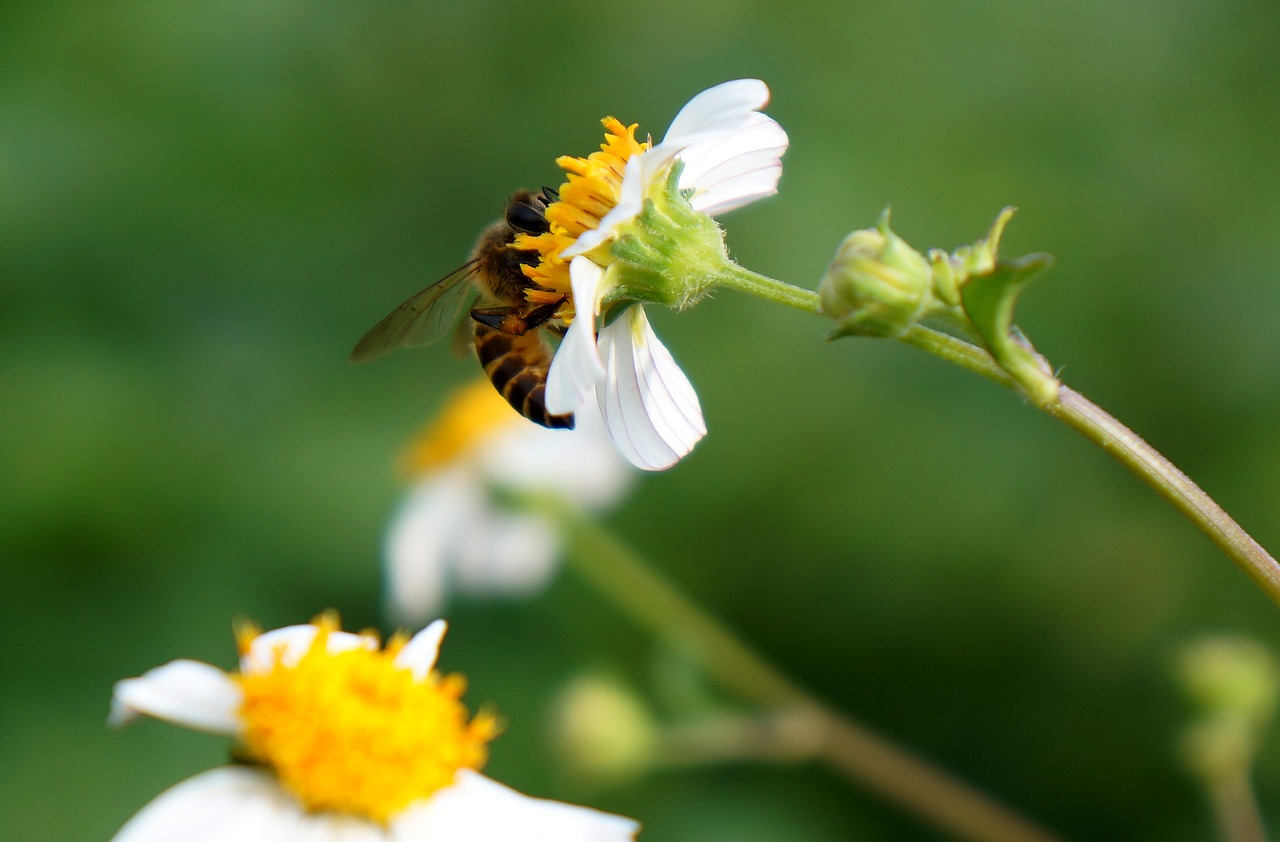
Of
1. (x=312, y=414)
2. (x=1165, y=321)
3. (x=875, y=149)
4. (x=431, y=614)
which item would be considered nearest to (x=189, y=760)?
(x=431, y=614)

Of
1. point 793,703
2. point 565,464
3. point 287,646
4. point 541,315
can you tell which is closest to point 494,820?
point 287,646

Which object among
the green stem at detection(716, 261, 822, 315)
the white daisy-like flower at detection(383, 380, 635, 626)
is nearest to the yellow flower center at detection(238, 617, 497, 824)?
the green stem at detection(716, 261, 822, 315)

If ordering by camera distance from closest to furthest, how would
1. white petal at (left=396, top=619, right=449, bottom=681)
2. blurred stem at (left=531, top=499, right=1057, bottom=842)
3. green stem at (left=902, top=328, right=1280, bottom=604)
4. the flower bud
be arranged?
1. green stem at (left=902, top=328, right=1280, bottom=604)
2. the flower bud
3. white petal at (left=396, top=619, right=449, bottom=681)
4. blurred stem at (left=531, top=499, right=1057, bottom=842)

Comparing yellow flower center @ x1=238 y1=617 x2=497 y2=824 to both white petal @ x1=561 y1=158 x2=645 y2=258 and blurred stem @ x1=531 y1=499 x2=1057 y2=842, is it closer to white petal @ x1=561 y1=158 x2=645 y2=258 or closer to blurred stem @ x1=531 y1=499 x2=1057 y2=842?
white petal @ x1=561 y1=158 x2=645 y2=258

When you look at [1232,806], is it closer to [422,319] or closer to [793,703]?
[793,703]

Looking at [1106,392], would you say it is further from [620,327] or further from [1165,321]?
[620,327]

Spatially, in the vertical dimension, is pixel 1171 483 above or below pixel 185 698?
above
